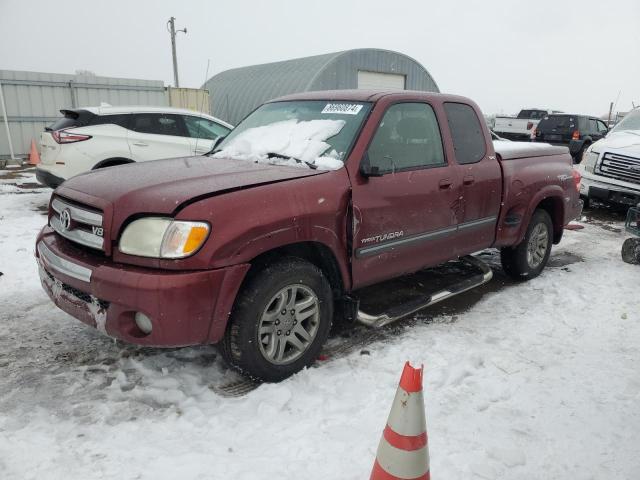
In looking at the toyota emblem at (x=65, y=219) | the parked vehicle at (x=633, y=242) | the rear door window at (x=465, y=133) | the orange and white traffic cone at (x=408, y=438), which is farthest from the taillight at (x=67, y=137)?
the parked vehicle at (x=633, y=242)

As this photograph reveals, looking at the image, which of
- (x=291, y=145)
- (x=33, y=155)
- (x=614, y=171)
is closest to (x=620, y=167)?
(x=614, y=171)

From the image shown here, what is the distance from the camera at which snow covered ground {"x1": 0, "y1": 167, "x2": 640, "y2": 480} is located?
2.36 metres

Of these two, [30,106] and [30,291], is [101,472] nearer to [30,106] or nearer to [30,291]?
[30,291]

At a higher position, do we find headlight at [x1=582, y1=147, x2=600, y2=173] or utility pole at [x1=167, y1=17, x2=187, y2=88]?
utility pole at [x1=167, y1=17, x2=187, y2=88]

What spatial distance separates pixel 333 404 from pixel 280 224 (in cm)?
109

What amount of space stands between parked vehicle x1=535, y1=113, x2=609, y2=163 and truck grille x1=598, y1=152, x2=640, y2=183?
864cm

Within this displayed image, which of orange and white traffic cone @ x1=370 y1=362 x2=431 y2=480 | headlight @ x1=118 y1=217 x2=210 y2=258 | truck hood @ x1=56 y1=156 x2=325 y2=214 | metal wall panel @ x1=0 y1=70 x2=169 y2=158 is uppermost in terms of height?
metal wall panel @ x1=0 y1=70 x2=169 y2=158

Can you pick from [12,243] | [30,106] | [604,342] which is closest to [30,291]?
[12,243]

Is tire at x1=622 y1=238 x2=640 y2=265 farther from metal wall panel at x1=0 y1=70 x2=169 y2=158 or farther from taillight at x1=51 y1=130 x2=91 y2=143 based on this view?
metal wall panel at x1=0 y1=70 x2=169 y2=158

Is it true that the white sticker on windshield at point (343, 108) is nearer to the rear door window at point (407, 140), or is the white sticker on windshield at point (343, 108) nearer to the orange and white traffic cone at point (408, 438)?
the rear door window at point (407, 140)

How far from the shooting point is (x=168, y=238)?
256 centimetres

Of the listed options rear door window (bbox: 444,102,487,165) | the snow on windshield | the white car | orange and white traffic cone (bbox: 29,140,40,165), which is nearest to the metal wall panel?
orange and white traffic cone (bbox: 29,140,40,165)

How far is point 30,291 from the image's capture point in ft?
14.6

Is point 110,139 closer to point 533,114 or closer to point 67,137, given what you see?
point 67,137
